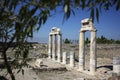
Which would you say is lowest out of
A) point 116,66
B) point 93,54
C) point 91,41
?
point 116,66

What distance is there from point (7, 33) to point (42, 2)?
39.7 inches

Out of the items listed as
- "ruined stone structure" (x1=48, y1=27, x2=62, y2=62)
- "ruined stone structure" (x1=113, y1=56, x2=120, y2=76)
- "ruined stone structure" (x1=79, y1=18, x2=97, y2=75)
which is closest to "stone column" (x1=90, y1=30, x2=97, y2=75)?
"ruined stone structure" (x1=79, y1=18, x2=97, y2=75)

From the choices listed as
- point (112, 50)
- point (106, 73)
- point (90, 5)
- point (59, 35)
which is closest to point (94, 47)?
point (106, 73)

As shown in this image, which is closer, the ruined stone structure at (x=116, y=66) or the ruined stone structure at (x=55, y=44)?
the ruined stone structure at (x=116, y=66)

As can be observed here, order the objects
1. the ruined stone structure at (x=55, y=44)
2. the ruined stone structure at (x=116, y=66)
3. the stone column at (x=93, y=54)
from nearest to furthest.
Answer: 1. the ruined stone structure at (x=116, y=66)
2. the stone column at (x=93, y=54)
3. the ruined stone structure at (x=55, y=44)

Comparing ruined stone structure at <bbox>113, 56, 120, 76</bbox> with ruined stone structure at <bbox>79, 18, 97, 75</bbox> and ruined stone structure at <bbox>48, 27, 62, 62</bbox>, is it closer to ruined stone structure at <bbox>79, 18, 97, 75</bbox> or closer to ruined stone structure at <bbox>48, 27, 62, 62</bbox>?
ruined stone structure at <bbox>79, 18, 97, 75</bbox>

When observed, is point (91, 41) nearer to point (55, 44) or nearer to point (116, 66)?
point (116, 66)

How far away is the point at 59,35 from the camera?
3052 centimetres

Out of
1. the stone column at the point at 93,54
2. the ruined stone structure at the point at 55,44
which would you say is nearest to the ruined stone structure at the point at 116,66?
the stone column at the point at 93,54

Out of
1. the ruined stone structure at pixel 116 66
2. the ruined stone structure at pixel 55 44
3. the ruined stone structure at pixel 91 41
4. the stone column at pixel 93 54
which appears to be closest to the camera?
the ruined stone structure at pixel 116 66

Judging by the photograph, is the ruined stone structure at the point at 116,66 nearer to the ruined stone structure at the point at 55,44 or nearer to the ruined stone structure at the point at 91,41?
the ruined stone structure at the point at 91,41

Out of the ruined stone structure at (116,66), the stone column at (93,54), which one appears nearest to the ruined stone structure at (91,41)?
the stone column at (93,54)

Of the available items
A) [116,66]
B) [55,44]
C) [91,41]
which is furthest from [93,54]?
[55,44]

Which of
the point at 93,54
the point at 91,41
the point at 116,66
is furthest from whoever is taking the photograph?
the point at 91,41
